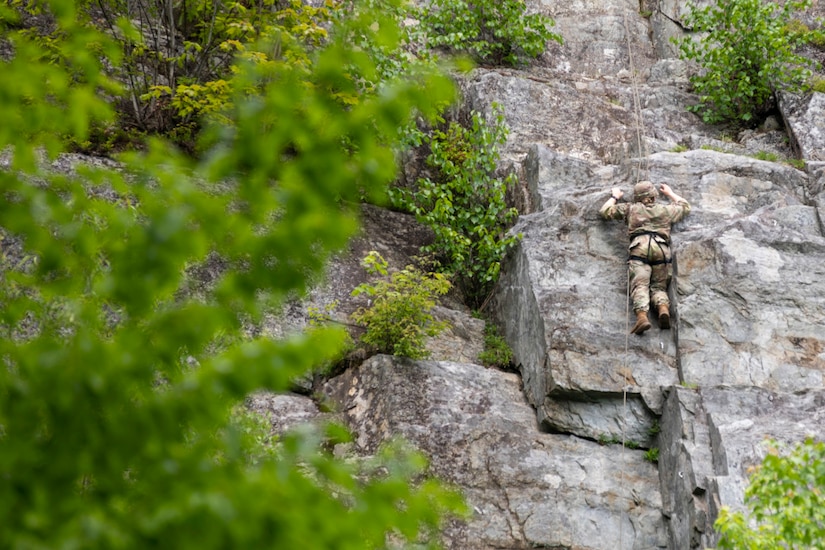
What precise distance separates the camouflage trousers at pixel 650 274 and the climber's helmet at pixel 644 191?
81cm

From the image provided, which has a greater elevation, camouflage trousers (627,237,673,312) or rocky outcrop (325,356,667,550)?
camouflage trousers (627,237,673,312)

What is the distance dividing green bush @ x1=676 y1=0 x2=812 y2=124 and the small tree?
10.7 meters

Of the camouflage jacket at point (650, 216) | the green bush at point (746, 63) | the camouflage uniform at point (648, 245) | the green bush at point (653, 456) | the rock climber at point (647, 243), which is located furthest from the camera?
the green bush at point (746, 63)

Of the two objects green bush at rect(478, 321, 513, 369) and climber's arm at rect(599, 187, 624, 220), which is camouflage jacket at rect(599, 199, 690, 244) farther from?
green bush at rect(478, 321, 513, 369)

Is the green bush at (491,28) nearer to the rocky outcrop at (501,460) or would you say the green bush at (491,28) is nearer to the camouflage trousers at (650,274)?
the camouflage trousers at (650,274)

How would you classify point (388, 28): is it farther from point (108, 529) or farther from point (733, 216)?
point (733, 216)

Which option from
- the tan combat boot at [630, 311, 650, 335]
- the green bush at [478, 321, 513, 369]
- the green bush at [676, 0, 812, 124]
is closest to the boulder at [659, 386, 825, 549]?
the tan combat boot at [630, 311, 650, 335]

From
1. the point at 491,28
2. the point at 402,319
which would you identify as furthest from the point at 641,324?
the point at 491,28

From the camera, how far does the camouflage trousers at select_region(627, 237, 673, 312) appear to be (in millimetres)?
9750

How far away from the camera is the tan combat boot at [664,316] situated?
9.55 metres

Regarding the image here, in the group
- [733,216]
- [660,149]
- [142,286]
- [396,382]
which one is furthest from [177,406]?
[660,149]

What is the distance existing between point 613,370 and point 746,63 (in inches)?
332

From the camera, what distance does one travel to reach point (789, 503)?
5348mm

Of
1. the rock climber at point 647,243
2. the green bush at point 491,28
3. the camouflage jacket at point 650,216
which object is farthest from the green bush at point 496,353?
the green bush at point 491,28
